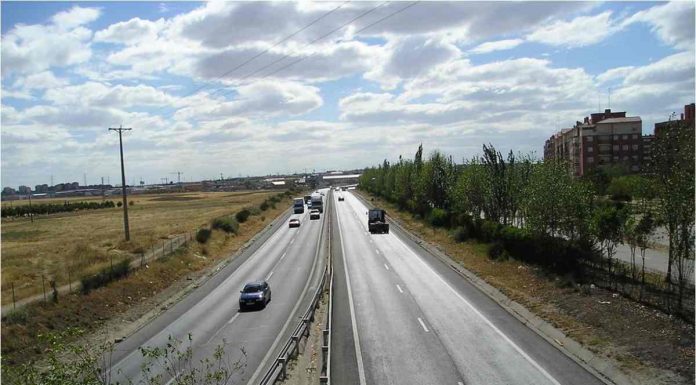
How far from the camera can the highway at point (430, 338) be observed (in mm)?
18031

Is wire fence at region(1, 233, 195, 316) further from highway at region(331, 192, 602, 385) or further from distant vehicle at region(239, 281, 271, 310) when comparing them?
highway at region(331, 192, 602, 385)

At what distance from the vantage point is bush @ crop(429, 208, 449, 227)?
63.5 metres

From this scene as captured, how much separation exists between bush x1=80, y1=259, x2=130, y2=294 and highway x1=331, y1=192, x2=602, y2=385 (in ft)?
45.6

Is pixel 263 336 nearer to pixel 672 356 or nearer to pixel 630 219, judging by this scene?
pixel 672 356

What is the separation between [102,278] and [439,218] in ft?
132

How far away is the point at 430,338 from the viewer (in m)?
22.6

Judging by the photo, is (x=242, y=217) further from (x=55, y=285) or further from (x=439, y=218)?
(x=55, y=285)

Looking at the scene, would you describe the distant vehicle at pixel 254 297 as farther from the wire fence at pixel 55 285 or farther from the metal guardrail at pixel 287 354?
the wire fence at pixel 55 285

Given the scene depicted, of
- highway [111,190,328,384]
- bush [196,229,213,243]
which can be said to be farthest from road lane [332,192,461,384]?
bush [196,229,213,243]

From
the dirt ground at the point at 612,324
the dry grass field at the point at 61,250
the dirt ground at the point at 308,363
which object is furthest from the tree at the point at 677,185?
the dry grass field at the point at 61,250

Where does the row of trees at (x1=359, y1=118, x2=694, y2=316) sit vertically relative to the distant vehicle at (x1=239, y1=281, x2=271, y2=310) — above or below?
above

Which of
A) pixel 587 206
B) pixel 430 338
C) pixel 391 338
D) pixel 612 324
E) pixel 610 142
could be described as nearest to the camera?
pixel 612 324

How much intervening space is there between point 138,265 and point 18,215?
337ft

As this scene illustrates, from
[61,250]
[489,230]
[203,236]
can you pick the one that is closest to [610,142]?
[489,230]
